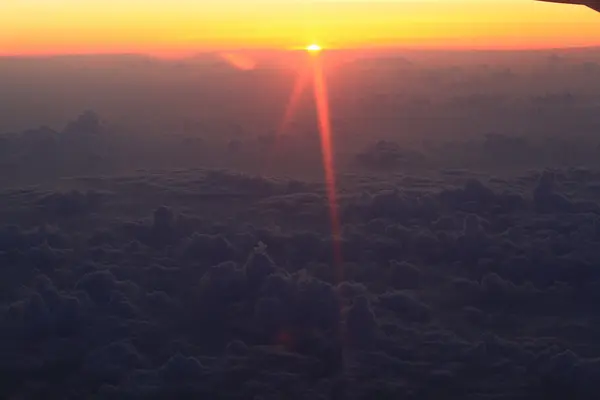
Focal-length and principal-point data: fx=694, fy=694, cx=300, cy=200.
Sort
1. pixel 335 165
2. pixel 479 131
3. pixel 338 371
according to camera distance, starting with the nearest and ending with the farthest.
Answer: pixel 338 371 → pixel 335 165 → pixel 479 131

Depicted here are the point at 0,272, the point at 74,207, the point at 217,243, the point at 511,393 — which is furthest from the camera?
the point at 74,207

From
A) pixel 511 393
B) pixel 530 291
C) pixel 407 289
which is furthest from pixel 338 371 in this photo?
pixel 530 291

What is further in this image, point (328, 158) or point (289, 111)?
point (289, 111)

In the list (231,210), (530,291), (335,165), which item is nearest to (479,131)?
(335,165)

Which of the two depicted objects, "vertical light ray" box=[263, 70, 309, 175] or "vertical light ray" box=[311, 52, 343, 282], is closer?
"vertical light ray" box=[311, 52, 343, 282]

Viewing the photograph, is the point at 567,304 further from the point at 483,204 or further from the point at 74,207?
the point at 74,207

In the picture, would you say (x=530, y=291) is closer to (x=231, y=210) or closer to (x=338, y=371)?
(x=338, y=371)

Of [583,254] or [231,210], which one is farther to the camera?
[231,210]

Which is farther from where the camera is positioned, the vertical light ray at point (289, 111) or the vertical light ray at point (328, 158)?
the vertical light ray at point (289, 111)

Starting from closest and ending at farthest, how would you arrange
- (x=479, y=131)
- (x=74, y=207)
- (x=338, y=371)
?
(x=338, y=371) < (x=74, y=207) < (x=479, y=131)
